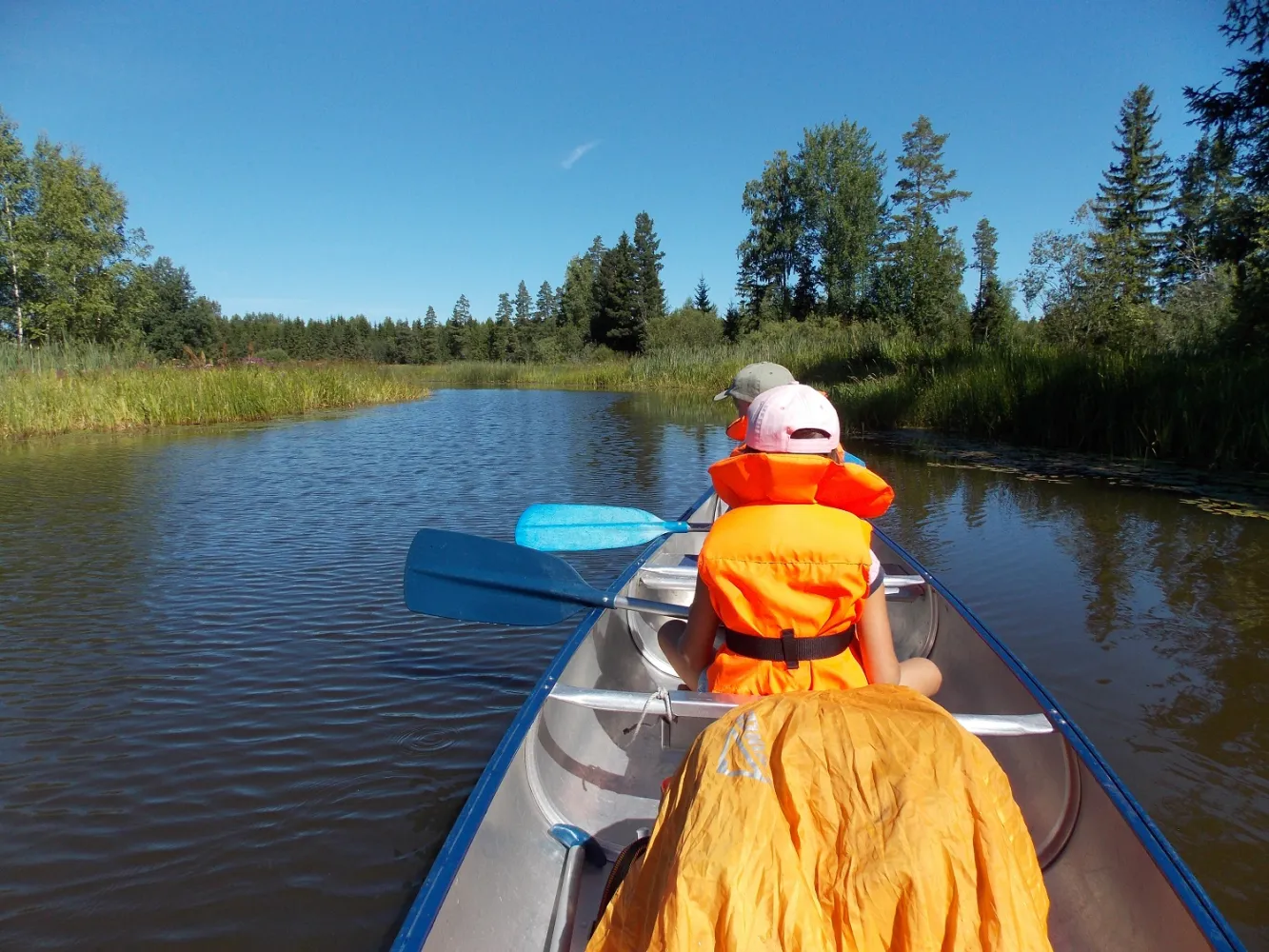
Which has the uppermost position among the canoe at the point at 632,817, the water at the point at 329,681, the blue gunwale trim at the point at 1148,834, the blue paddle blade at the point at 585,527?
the blue paddle blade at the point at 585,527

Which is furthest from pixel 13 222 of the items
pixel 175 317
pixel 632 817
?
pixel 632 817

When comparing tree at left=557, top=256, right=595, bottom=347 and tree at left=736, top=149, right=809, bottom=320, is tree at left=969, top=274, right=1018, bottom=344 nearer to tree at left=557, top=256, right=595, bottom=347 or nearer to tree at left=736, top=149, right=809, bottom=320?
tree at left=736, top=149, right=809, bottom=320

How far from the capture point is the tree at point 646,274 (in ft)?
171

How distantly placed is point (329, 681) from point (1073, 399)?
1049cm

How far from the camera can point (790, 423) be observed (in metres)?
2.02

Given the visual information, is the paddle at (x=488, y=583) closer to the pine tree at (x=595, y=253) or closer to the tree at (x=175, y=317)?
the tree at (x=175, y=317)

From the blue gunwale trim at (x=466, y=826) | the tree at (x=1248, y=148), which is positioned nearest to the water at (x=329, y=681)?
the blue gunwale trim at (x=466, y=826)

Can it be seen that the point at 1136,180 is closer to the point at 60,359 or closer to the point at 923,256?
the point at 923,256

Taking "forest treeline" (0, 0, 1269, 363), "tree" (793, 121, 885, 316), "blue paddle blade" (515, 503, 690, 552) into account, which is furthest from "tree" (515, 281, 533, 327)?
"blue paddle blade" (515, 503, 690, 552)

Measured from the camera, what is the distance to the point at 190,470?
9969mm

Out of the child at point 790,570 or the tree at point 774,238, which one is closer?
the child at point 790,570

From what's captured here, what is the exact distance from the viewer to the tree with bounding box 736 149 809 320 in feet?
145

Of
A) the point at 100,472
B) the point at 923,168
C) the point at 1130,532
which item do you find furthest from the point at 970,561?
the point at 923,168

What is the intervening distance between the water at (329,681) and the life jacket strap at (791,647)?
1.34 metres
